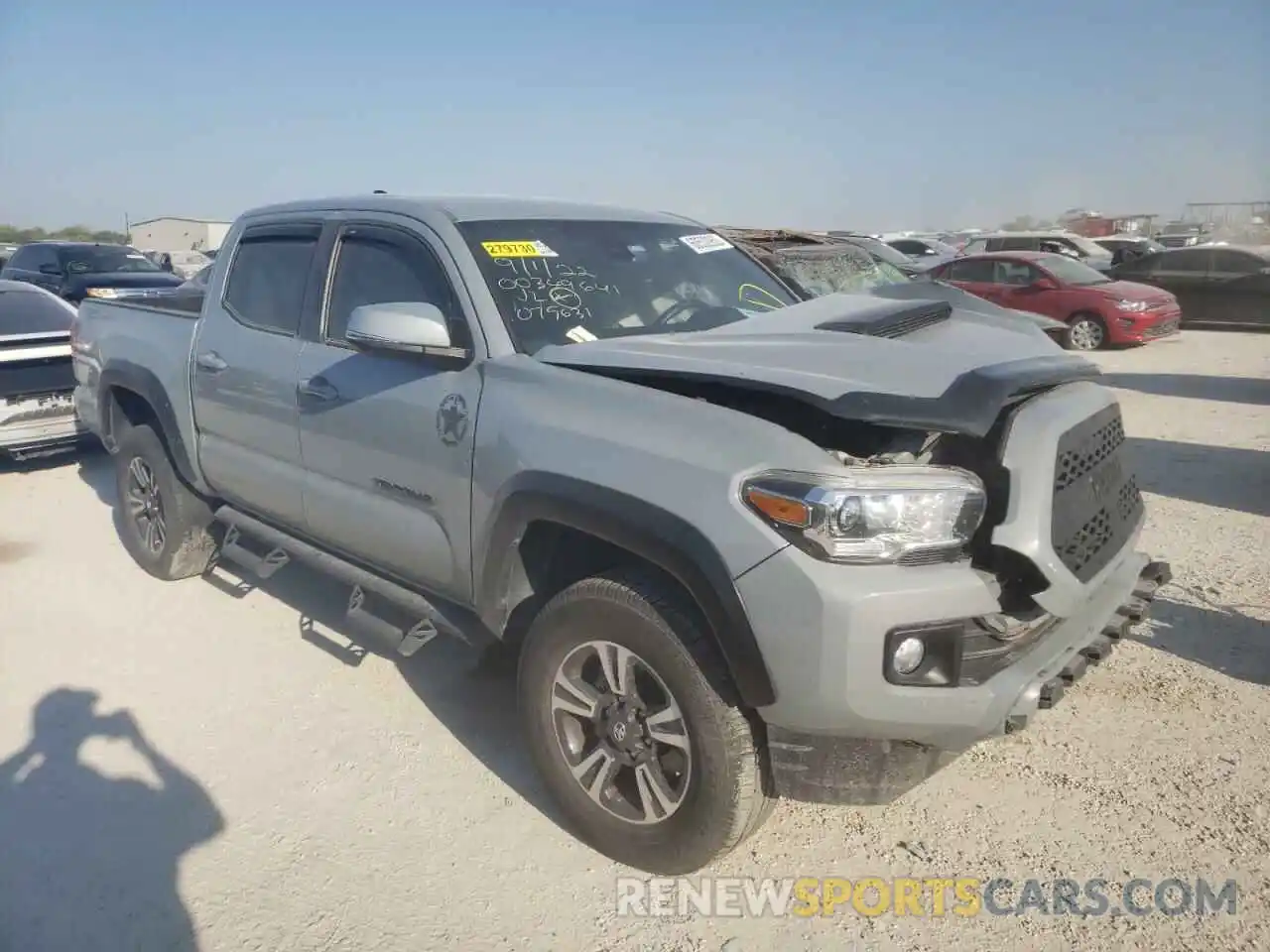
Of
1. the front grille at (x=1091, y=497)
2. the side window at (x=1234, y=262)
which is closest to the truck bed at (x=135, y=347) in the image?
the front grille at (x=1091, y=497)

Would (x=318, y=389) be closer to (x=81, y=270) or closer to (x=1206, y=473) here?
(x=1206, y=473)

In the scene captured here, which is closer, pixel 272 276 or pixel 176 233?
pixel 272 276

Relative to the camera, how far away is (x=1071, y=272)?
15.2 m

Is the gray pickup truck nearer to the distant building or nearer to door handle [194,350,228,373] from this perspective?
door handle [194,350,228,373]

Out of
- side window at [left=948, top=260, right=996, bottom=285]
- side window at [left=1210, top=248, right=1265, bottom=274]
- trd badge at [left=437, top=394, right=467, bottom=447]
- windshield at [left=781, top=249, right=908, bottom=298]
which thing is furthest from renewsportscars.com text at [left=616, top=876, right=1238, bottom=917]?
side window at [left=1210, top=248, right=1265, bottom=274]

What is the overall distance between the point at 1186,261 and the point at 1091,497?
1654 centimetres

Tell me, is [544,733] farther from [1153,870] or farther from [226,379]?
[226,379]

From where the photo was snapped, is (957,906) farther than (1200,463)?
No

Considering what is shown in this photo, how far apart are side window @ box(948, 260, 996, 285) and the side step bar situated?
13666 millimetres

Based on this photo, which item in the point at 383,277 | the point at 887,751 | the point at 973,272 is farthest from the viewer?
the point at 973,272

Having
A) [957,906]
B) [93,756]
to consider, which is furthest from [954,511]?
[93,756]

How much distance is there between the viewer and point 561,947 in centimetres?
266

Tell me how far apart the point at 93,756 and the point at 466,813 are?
1.55 metres

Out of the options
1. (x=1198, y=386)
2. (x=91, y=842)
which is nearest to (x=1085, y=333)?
(x=1198, y=386)
